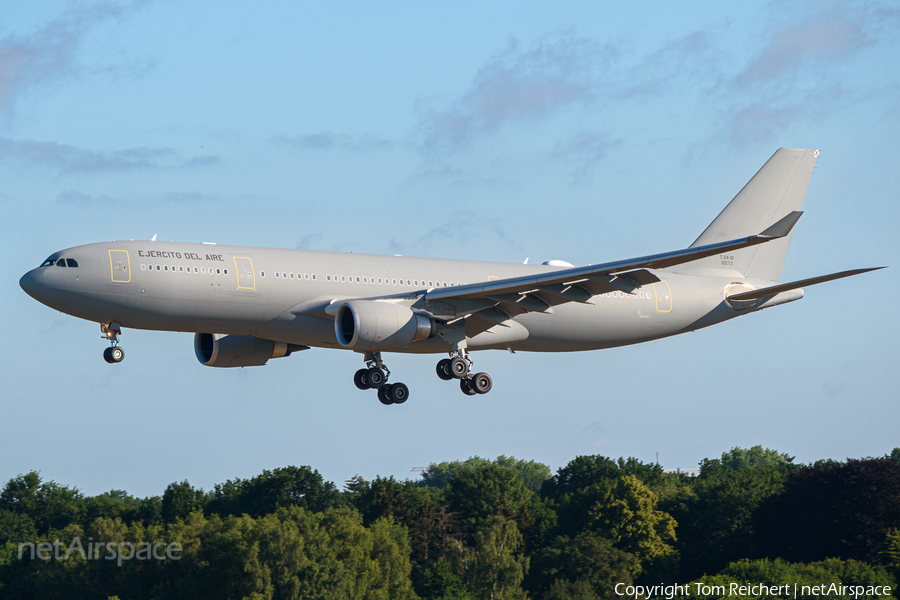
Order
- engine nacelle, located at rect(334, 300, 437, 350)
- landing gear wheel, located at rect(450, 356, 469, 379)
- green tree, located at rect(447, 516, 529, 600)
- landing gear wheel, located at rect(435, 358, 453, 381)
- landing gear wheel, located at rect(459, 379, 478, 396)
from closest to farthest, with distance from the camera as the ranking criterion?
engine nacelle, located at rect(334, 300, 437, 350)
landing gear wheel, located at rect(450, 356, 469, 379)
landing gear wheel, located at rect(435, 358, 453, 381)
landing gear wheel, located at rect(459, 379, 478, 396)
green tree, located at rect(447, 516, 529, 600)

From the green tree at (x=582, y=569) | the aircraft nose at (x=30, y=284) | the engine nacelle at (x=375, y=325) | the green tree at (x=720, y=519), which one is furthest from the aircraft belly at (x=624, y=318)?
the green tree at (x=720, y=519)

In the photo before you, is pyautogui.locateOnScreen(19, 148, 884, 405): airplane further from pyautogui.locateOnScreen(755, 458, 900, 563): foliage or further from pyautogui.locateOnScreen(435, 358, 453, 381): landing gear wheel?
pyautogui.locateOnScreen(755, 458, 900, 563): foliage

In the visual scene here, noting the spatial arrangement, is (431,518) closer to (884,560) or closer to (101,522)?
(101,522)

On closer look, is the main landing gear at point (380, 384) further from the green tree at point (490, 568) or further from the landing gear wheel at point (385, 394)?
the green tree at point (490, 568)

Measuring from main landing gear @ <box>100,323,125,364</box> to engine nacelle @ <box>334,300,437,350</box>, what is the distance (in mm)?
8254

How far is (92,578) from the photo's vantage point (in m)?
102

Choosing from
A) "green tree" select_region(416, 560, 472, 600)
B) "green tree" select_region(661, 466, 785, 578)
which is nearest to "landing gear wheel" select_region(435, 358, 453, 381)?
"green tree" select_region(416, 560, 472, 600)

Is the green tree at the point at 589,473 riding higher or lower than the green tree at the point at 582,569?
higher

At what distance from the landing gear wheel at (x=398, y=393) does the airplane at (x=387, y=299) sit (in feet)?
0.21

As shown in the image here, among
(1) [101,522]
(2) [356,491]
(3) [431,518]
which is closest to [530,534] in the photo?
(3) [431,518]

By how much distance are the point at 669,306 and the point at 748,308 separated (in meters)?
4.48

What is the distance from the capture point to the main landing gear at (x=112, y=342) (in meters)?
42.5

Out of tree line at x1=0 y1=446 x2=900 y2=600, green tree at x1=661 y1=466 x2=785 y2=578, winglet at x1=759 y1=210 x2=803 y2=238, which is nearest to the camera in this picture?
winglet at x1=759 y1=210 x2=803 y2=238

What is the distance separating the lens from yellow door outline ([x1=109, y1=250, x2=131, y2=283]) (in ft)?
135
